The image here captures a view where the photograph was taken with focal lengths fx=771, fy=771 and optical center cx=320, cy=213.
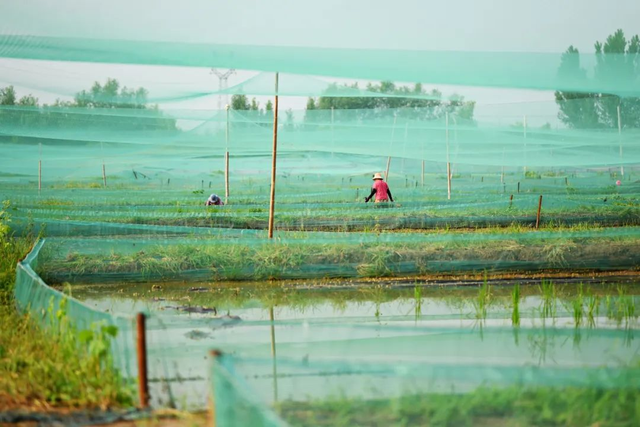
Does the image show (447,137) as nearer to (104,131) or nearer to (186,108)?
(186,108)

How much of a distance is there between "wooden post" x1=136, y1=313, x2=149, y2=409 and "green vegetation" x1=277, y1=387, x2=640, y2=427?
0.64 metres

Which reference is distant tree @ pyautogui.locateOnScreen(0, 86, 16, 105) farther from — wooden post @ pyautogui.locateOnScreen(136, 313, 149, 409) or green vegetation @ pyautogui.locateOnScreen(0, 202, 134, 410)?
wooden post @ pyautogui.locateOnScreen(136, 313, 149, 409)

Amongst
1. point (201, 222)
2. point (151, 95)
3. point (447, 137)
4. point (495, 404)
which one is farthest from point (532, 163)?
point (495, 404)

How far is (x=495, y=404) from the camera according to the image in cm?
279

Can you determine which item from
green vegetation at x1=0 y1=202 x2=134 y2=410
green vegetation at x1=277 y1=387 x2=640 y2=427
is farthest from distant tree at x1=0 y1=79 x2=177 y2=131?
green vegetation at x1=277 y1=387 x2=640 y2=427

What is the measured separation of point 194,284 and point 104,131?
4.33 metres

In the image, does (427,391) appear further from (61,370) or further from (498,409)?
(61,370)

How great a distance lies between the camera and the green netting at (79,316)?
3408 mm

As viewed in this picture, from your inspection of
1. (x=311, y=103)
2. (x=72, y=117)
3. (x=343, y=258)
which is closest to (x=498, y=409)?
(x=343, y=258)

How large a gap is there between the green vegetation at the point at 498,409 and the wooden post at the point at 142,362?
0.64 metres

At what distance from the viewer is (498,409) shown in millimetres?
2797

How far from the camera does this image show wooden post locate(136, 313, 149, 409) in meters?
3.11

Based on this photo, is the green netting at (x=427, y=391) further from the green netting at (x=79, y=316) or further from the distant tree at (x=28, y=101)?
the distant tree at (x=28, y=101)

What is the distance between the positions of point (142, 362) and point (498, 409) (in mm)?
1414
